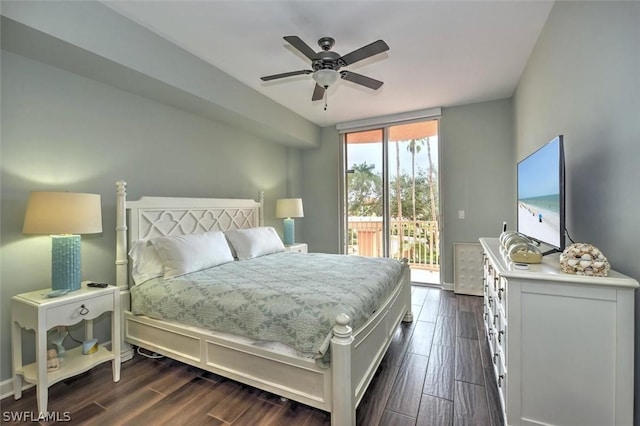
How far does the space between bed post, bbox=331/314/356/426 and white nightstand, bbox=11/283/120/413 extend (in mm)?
1694

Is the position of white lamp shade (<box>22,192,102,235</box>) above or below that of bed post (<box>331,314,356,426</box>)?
above

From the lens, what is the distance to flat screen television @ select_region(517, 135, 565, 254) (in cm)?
159

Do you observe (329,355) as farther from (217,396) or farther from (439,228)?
(439,228)

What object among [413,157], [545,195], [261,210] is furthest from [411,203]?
[545,195]

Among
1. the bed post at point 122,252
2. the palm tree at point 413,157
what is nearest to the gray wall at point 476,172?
the palm tree at point 413,157

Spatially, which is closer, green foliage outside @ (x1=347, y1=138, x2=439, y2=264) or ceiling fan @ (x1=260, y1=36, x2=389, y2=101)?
ceiling fan @ (x1=260, y1=36, x2=389, y2=101)

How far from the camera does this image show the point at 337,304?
1.75m

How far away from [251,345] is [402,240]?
11.5ft

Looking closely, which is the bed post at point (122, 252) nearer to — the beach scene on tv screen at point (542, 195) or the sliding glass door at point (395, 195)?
the beach scene on tv screen at point (542, 195)

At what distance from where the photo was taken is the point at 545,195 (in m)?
1.84

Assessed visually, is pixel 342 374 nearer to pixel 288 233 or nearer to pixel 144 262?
pixel 144 262

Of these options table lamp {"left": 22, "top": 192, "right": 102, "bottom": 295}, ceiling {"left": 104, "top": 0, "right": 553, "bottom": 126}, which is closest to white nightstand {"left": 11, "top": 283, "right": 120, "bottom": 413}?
table lamp {"left": 22, "top": 192, "right": 102, "bottom": 295}
